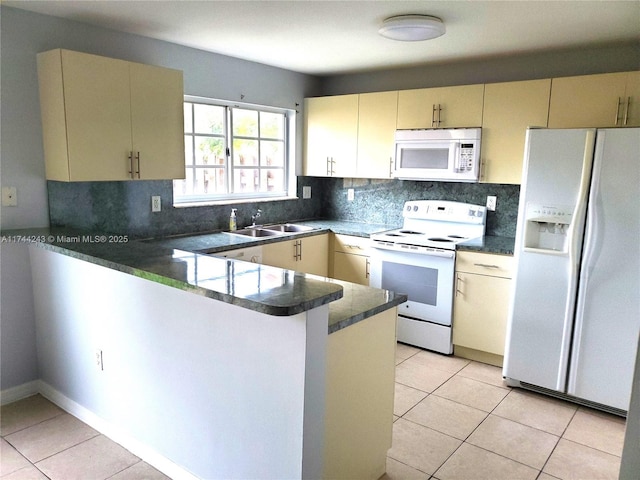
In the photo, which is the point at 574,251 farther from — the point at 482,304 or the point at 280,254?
the point at 280,254

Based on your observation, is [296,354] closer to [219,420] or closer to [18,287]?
[219,420]

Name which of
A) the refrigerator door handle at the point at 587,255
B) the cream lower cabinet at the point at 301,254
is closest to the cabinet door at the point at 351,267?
the cream lower cabinet at the point at 301,254

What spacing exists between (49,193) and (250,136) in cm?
183

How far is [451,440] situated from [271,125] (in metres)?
3.12

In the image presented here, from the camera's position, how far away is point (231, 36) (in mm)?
3262

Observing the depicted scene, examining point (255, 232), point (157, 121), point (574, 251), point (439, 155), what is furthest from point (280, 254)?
point (574, 251)

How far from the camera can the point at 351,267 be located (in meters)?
4.26

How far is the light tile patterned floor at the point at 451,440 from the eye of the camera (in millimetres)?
2334

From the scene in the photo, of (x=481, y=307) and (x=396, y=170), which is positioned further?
(x=396, y=170)

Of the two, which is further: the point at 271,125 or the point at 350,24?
the point at 271,125

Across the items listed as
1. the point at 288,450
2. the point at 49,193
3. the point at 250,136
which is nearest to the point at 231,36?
the point at 250,136

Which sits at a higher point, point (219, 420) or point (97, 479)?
point (219, 420)

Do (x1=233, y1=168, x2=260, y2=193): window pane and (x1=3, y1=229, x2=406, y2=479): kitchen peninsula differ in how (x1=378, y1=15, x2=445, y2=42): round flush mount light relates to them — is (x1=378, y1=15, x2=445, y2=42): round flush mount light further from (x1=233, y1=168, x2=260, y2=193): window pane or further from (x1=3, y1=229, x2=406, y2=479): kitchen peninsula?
(x1=233, y1=168, x2=260, y2=193): window pane

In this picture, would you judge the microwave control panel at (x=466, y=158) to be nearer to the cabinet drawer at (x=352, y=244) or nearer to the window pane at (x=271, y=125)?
the cabinet drawer at (x=352, y=244)
